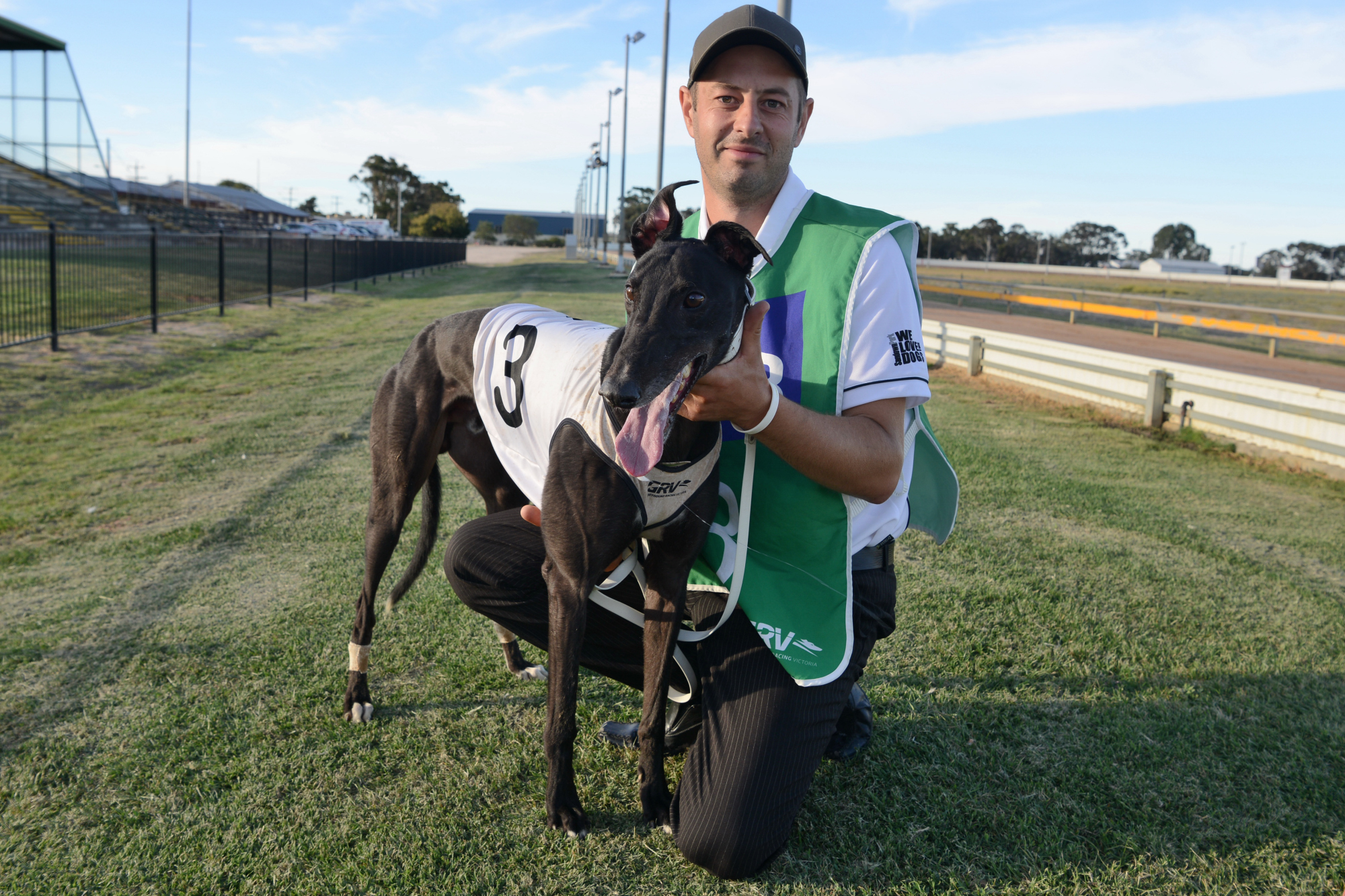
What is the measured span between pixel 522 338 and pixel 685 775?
132 cm

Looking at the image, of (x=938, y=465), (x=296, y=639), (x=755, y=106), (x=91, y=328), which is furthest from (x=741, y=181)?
(x=91, y=328)

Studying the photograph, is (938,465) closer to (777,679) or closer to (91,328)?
(777,679)

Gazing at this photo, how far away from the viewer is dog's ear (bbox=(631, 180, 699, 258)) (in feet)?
6.49

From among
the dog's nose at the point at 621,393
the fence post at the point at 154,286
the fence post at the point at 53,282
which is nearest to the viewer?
the dog's nose at the point at 621,393

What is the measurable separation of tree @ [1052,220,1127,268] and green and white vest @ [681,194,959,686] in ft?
279

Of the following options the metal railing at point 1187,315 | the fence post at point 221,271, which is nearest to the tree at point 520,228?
the metal railing at point 1187,315

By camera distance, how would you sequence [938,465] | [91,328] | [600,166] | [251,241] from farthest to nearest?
[600,166]
[251,241]
[91,328]
[938,465]

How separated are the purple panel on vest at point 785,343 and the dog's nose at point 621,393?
2.48 ft

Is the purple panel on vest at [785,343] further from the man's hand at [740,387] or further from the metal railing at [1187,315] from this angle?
the metal railing at [1187,315]

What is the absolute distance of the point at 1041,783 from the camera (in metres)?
2.48

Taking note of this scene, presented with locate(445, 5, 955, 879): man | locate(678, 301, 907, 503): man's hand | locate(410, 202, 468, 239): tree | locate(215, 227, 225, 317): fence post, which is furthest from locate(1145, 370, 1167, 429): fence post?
locate(410, 202, 468, 239): tree

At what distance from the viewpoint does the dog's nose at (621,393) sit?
1604mm

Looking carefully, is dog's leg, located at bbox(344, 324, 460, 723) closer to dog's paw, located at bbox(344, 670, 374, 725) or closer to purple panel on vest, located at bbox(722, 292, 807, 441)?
dog's paw, located at bbox(344, 670, 374, 725)

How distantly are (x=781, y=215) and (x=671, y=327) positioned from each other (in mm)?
829
